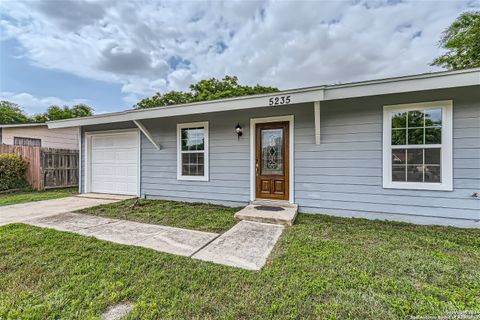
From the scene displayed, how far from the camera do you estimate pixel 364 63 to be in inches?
342

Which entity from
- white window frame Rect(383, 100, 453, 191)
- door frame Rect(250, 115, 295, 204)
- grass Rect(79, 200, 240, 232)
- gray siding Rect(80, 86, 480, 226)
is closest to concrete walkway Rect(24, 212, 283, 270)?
grass Rect(79, 200, 240, 232)

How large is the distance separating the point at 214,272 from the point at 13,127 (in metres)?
13.4

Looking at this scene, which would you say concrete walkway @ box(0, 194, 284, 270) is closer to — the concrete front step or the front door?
the concrete front step

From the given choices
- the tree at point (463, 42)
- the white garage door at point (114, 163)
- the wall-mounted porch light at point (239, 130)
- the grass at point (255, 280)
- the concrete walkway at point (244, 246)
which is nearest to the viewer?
the grass at point (255, 280)

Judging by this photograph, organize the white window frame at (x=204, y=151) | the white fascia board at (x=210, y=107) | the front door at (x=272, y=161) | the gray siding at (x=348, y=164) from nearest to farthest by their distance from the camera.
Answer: the gray siding at (x=348, y=164) → the white fascia board at (x=210, y=107) → the front door at (x=272, y=161) → the white window frame at (x=204, y=151)

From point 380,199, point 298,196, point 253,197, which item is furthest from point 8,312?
point 380,199

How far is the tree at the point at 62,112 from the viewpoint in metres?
22.9

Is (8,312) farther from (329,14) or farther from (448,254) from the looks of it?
(329,14)

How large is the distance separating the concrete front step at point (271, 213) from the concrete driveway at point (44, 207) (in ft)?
13.0

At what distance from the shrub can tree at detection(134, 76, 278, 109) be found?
1058 centimetres

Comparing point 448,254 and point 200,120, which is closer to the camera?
point 448,254

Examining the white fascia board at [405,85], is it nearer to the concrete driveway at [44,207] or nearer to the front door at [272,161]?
the front door at [272,161]

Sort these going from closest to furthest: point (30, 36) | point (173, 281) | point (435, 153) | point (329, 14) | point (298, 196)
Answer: point (173, 281)
point (435, 153)
point (298, 196)
point (329, 14)
point (30, 36)

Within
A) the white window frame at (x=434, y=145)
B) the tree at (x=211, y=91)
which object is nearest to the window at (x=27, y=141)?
the tree at (x=211, y=91)
